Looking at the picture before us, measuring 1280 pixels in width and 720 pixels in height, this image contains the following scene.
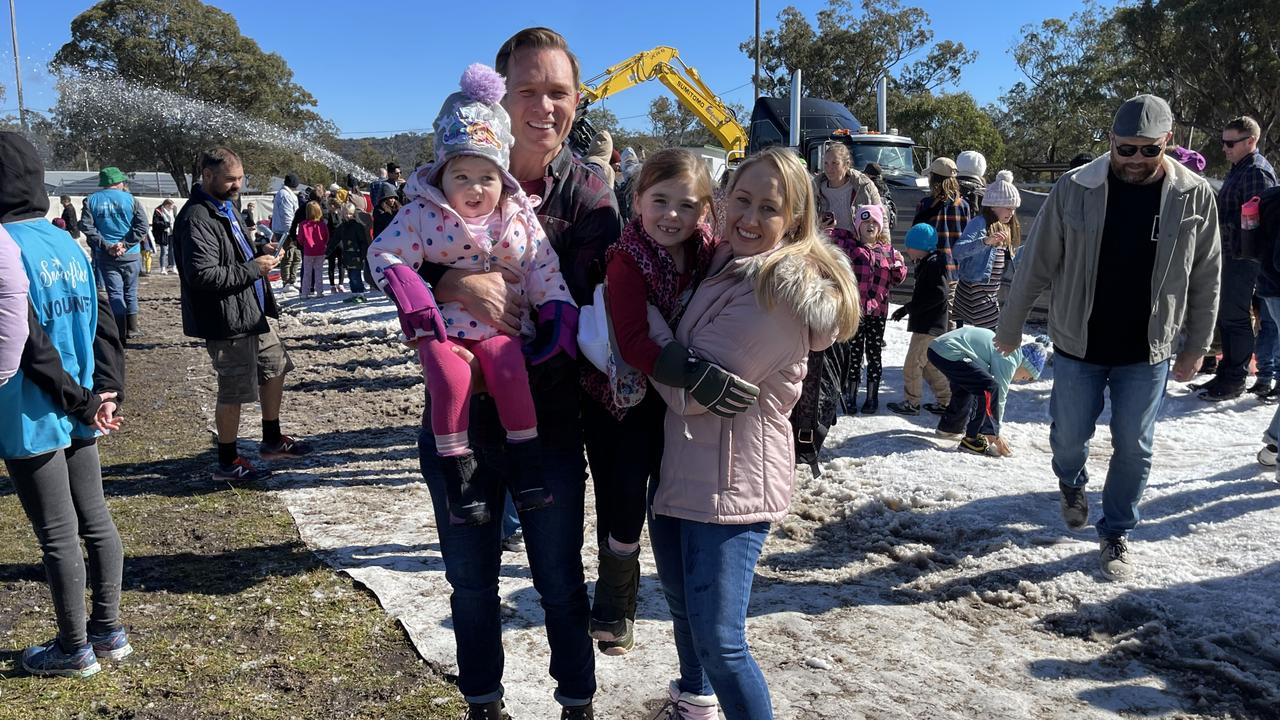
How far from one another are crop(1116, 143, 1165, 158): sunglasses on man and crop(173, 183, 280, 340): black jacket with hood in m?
4.77

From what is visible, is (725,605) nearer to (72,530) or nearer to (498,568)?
(498,568)

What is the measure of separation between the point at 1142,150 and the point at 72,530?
15.1ft

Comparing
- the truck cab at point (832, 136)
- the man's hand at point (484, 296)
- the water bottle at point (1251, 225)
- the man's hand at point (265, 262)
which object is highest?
the truck cab at point (832, 136)

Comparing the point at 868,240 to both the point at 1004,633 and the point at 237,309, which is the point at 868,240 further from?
the point at 237,309

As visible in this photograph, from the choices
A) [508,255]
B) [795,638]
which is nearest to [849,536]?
[795,638]

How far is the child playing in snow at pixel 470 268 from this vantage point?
228cm

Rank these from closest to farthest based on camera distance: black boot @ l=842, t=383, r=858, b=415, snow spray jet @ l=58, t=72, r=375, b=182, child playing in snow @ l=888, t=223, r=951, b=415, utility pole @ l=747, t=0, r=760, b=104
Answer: child playing in snow @ l=888, t=223, r=951, b=415
black boot @ l=842, t=383, r=858, b=415
utility pole @ l=747, t=0, r=760, b=104
snow spray jet @ l=58, t=72, r=375, b=182

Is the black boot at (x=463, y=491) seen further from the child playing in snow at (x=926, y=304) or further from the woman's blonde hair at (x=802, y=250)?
the child playing in snow at (x=926, y=304)

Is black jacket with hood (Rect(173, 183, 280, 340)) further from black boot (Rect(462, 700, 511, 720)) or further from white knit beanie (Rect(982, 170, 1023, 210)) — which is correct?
white knit beanie (Rect(982, 170, 1023, 210))

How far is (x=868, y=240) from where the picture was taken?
21.1 feet

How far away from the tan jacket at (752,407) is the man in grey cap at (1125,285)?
2390 mm

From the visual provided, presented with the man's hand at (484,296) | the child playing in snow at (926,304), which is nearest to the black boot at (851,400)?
the child playing in snow at (926,304)

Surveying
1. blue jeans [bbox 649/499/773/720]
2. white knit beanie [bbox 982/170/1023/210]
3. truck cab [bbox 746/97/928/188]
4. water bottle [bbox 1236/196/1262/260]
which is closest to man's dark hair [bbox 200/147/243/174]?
blue jeans [bbox 649/499/773/720]

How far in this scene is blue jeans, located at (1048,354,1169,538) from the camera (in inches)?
160
